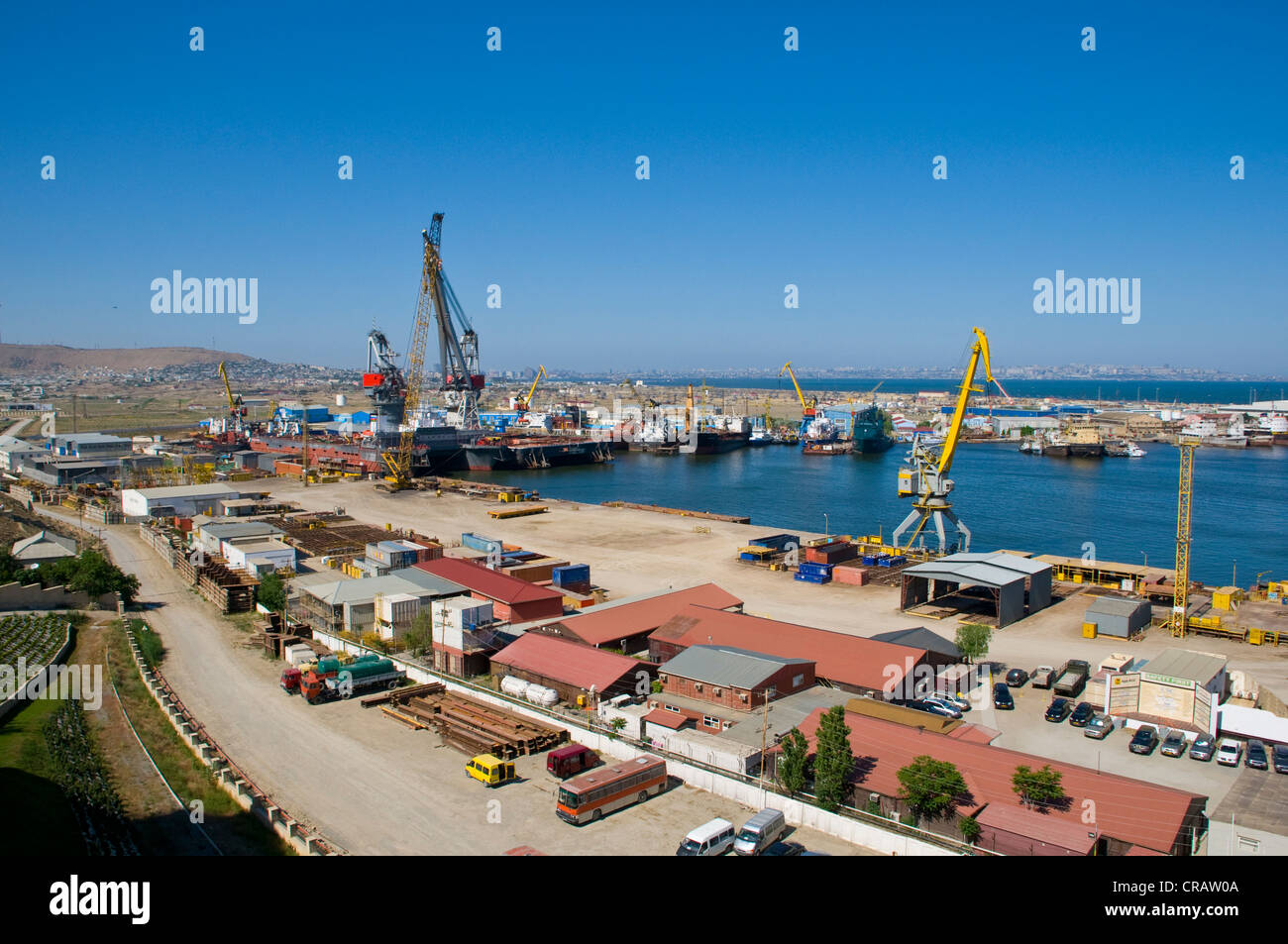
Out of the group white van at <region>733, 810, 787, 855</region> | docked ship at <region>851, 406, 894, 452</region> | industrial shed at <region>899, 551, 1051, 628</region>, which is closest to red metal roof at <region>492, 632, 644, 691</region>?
white van at <region>733, 810, 787, 855</region>

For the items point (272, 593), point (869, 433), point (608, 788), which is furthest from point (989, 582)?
point (869, 433)

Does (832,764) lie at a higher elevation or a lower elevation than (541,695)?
higher

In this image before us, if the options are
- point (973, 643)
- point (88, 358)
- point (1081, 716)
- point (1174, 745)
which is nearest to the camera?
point (1174, 745)

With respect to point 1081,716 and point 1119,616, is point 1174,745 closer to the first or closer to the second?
point 1081,716

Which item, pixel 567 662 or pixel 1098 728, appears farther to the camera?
pixel 567 662

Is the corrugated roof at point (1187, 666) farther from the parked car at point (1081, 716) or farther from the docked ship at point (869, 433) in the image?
the docked ship at point (869, 433)

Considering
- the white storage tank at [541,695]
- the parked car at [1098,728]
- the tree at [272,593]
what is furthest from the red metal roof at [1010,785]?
the tree at [272,593]
